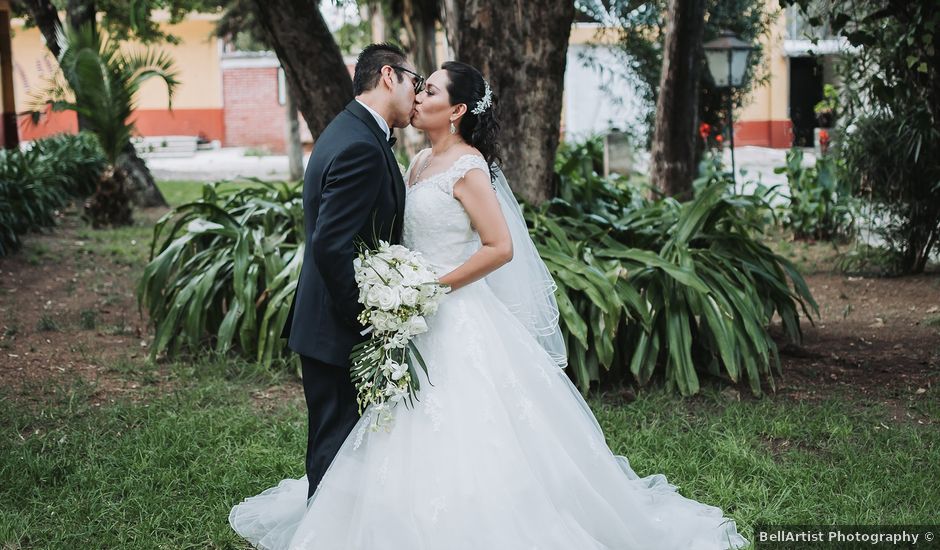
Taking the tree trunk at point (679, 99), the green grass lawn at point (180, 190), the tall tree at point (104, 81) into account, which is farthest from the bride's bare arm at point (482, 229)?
the green grass lawn at point (180, 190)

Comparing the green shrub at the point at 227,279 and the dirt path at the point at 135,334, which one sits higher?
the green shrub at the point at 227,279

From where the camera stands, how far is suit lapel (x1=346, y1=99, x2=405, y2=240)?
139 inches

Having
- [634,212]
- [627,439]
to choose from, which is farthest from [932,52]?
[627,439]

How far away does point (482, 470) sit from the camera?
351 cm

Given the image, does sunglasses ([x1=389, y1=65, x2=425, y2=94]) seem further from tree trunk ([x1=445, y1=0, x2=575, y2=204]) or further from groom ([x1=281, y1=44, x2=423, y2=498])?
tree trunk ([x1=445, y1=0, x2=575, y2=204])

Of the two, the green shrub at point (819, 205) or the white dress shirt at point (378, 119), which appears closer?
the white dress shirt at point (378, 119)

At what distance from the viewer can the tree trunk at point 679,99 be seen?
38.2ft

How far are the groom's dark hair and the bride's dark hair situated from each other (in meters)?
0.21

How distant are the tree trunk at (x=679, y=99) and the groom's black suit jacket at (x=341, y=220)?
8.64m

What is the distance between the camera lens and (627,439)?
17.2 feet

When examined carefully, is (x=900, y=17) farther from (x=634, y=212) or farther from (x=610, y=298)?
(x=610, y=298)

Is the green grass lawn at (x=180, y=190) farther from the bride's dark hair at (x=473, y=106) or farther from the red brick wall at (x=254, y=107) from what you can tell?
the bride's dark hair at (x=473, y=106)

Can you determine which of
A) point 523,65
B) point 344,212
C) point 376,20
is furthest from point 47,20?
point 344,212

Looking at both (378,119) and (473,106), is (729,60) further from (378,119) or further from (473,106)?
(378,119)
